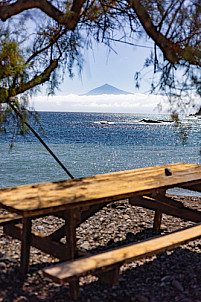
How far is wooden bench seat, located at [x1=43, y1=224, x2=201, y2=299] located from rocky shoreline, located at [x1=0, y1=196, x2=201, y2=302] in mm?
332

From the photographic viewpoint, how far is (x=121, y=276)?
3.50 meters

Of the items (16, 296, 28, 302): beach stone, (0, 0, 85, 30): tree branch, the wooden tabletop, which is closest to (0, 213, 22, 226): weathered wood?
the wooden tabletop

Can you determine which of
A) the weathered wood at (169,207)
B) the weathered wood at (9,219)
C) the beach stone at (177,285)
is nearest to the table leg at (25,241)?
the weathered wood at (9,219)

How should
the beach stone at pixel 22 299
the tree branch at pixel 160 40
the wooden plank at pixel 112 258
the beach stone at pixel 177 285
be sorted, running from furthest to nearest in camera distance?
the tree branch at pixel 160 40
the beach stone at pixel 177 285
the beach stone at pixel 22 299
the wooden plank at pixel 112 258

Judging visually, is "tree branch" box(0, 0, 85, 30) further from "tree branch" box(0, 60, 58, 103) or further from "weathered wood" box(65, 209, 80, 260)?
"weathered wood" box(65, 209, 80, 260)

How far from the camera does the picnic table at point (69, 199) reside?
2734 mm

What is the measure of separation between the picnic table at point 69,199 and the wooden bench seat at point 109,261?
0.94 feet

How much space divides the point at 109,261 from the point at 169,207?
206 cm

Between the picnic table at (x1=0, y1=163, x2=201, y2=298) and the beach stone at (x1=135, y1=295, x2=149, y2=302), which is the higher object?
the picnic table at (x1=0, y1=163, x2=201, y2=298)

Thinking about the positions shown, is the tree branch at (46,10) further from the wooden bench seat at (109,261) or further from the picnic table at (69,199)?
the wooden bench seat at (109,261)

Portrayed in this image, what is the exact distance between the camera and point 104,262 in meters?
2.52

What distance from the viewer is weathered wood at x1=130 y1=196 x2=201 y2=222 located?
4.32 metres

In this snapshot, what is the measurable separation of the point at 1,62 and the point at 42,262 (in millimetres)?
2244

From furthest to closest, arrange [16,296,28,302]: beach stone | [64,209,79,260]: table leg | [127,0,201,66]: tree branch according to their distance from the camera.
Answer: [127,0,201,66]: tree branch → [64,209,79,260]: table leg → [16,296,28,302]: beach stone
